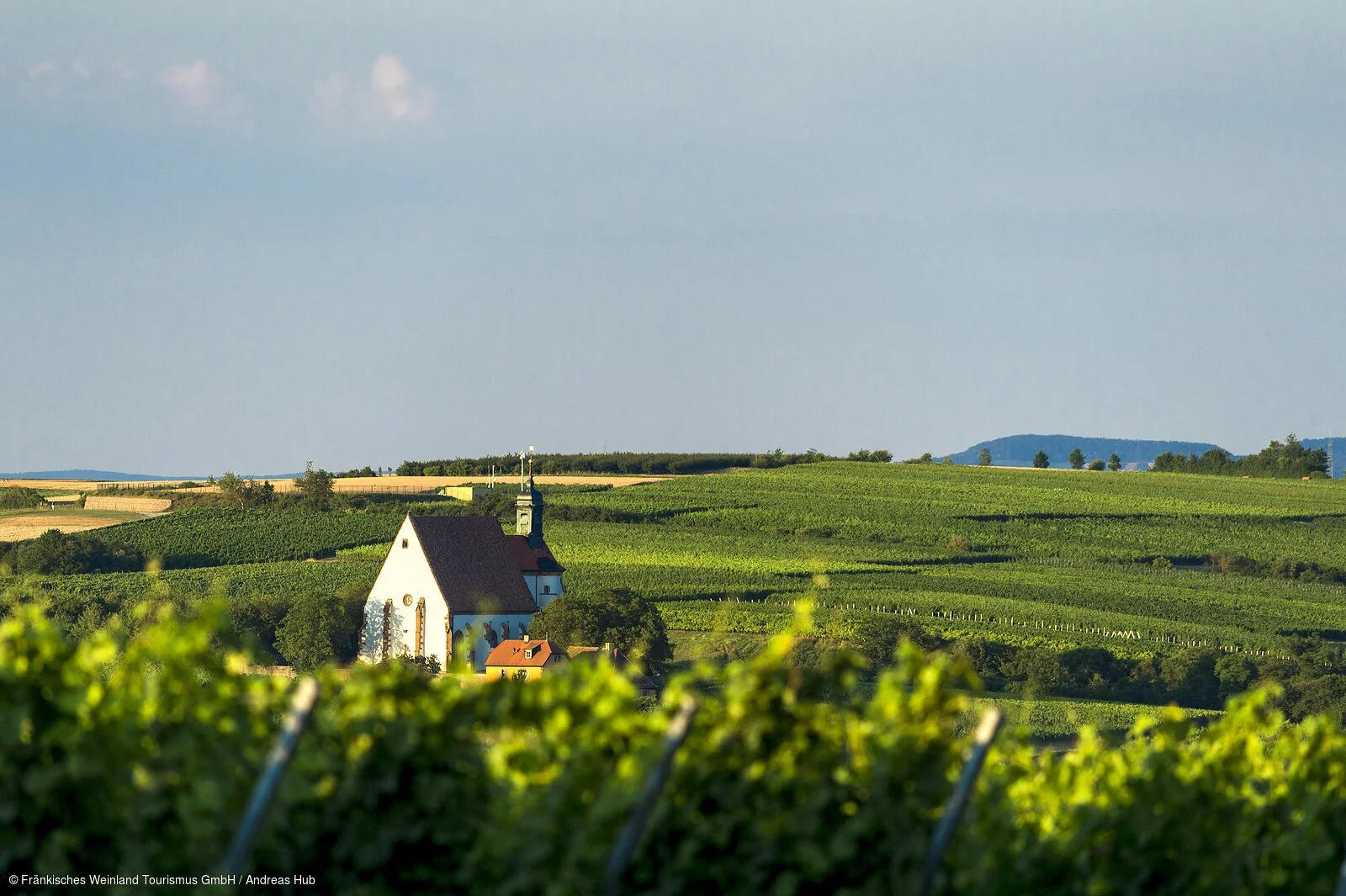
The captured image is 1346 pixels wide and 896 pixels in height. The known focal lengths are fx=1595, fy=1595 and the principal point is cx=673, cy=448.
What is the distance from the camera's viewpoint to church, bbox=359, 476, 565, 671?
64.4 meters

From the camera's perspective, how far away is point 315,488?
8581cm

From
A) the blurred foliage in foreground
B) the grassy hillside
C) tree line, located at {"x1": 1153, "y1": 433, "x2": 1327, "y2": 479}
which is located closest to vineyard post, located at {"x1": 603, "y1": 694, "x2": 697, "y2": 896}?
the blurred foliage in foreground

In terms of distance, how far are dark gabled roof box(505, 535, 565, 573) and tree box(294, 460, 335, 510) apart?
62.9ft

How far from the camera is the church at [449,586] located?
64438mm

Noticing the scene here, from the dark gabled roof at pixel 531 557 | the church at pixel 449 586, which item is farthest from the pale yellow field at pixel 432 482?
the church at pixel 449 586

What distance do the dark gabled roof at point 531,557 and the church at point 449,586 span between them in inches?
1.4

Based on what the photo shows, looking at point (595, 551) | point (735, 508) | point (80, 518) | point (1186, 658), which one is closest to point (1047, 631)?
point (1186, 658)

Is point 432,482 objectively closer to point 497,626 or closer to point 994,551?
point 497,626

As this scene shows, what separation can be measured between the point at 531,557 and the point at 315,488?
76.1 feet

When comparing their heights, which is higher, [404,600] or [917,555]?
[917,555]

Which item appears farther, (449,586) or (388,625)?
(449,586)

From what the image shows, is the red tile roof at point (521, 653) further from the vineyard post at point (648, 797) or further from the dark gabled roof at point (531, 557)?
the vineyard post at point (648, 797)

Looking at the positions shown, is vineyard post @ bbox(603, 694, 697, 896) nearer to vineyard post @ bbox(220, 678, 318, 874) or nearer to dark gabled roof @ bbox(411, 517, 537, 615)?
vineyard post @ bbox(220, 678, 318, 874)

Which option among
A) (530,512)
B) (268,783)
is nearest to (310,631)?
(530,512)
